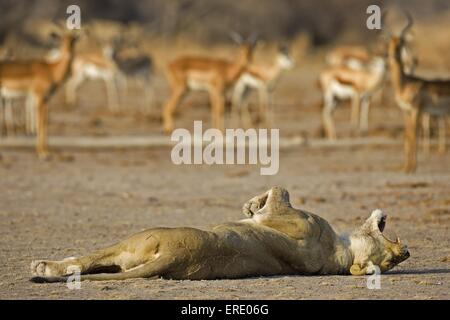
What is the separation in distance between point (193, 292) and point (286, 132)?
54.9 feet

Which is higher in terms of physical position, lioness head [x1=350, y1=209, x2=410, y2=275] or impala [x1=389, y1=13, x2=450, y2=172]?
impala [x1=389, y1=13, x2=450, y2=172]

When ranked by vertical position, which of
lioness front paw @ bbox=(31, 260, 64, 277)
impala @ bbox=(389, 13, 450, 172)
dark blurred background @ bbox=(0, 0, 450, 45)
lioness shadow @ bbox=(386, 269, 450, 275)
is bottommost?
lioness shadow @ bbox=(386, 269, 450, 275)

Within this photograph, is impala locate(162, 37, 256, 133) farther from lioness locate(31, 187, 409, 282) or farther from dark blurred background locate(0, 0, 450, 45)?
dark blurred background locate(0, 0, 450, 45)

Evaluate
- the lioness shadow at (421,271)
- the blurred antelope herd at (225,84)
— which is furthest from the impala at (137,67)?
the lioness shadow at (421,271)

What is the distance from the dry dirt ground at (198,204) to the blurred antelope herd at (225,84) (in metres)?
0.85

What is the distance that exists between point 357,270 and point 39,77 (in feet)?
41.6

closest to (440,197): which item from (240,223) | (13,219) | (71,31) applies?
(13,219)

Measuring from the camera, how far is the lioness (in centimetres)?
706

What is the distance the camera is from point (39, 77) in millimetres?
19406

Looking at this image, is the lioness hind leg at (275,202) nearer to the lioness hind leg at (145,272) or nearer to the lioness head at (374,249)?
the lioness head at (374,249)

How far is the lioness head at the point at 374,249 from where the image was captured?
25.0 feet

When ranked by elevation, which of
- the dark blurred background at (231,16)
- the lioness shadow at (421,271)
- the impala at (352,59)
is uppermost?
the dark blurred background at (231,16)

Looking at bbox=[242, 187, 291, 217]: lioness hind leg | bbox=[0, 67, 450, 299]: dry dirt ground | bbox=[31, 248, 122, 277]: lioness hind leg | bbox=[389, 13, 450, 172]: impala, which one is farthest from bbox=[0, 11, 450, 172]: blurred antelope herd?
bbox=[31, 248, 122, 277]: lioness hind leg

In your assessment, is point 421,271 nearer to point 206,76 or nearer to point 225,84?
point 225,84
